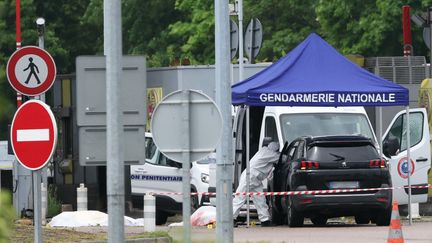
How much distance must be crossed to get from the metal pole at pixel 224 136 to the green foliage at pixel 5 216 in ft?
41.9

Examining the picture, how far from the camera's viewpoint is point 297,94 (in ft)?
67.4

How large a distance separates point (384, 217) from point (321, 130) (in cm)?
212

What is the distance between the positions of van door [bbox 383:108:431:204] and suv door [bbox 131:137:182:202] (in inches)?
162

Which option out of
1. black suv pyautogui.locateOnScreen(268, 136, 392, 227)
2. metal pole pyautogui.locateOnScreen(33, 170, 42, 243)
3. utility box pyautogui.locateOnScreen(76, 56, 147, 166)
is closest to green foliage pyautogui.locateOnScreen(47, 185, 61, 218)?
black suv pyautogui.locateOnScreen(268, 136, 392, 227)

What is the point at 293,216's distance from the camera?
2042 centimetres

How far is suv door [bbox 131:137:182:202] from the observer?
2459cm

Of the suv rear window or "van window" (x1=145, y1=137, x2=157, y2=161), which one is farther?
"van window" (x1=145, y1=137, x2=157, y2=161)

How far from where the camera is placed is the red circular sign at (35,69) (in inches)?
509

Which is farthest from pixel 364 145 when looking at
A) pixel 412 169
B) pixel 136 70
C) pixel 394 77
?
pixel 136 70

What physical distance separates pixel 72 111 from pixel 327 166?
36.8ft

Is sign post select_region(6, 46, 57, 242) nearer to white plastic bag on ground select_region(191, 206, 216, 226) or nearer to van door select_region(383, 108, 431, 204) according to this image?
white plastic bag on ground select_region(191, 206, 216, 226)

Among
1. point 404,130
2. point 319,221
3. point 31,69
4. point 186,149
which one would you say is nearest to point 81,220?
point 319,221

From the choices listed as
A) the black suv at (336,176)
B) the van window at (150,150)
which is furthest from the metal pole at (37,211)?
the van window at (150,150)

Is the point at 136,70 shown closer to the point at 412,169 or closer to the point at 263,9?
the point at 412,169
